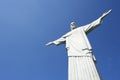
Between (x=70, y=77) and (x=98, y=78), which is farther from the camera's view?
(x=70, y=77)

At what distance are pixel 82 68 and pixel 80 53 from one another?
973mm

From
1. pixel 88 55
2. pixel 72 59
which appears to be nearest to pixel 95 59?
pixel 88 55

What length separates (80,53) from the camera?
1238 cm

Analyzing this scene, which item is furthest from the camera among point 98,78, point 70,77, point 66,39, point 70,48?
point 66,39

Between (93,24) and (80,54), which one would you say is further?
(93,24)

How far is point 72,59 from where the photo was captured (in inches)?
490

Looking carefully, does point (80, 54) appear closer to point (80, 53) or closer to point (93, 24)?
point (80, 53)

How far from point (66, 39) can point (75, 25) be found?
1424 mm

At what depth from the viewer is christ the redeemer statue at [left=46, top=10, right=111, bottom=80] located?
11.5 m

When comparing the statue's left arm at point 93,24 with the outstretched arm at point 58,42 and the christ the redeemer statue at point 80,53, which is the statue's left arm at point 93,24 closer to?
the christ the redeemer statue at point 80,53

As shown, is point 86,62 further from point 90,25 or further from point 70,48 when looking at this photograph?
point 90,25

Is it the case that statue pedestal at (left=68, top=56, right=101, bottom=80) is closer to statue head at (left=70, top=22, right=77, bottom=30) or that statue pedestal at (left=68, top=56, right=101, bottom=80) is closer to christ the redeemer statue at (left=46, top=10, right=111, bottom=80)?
christ the redeemer statue at (left=46, top=10, right=111, bottom=80)

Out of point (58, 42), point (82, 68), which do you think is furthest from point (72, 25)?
point (82, 68)

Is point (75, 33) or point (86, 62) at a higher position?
point (75, 33)
